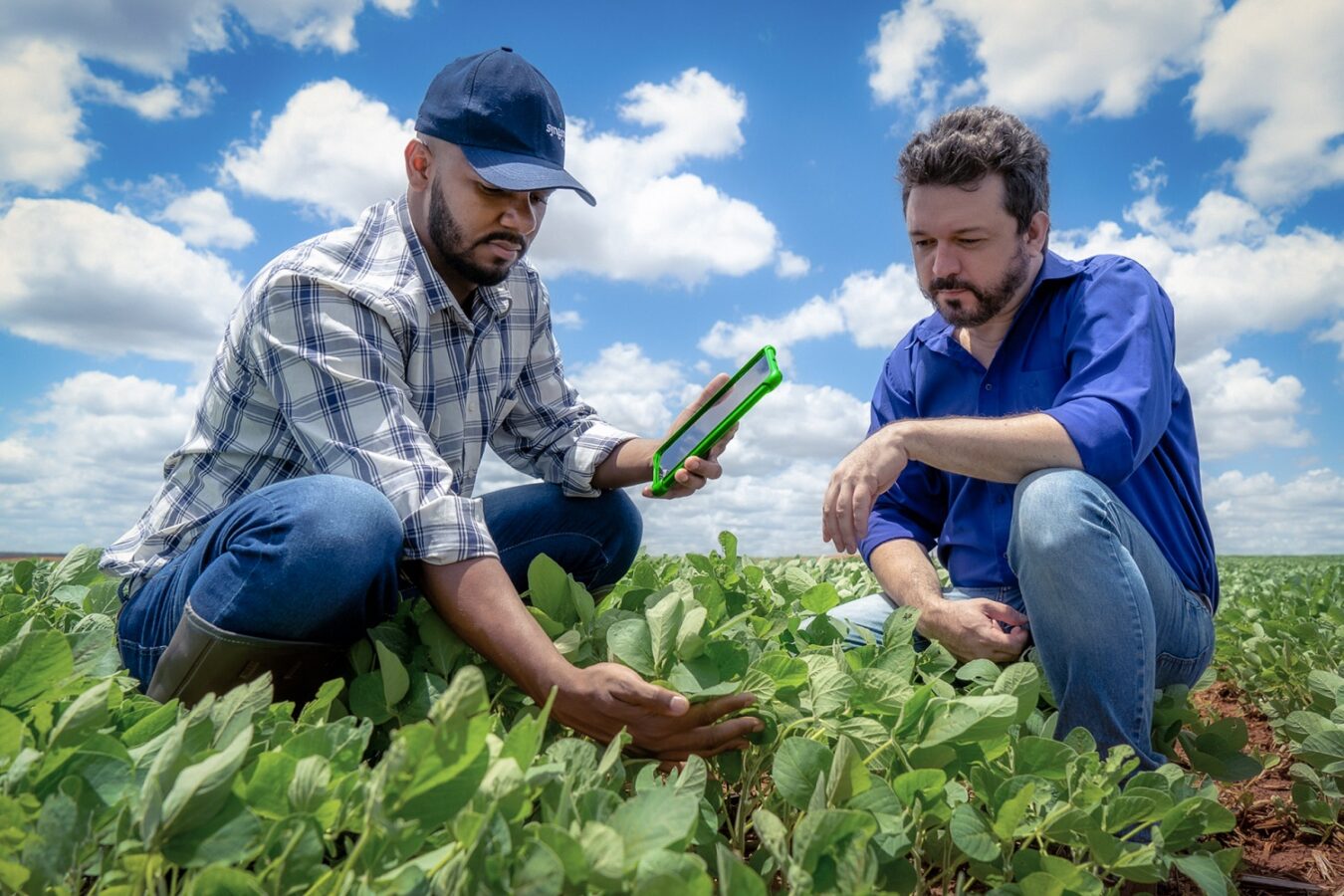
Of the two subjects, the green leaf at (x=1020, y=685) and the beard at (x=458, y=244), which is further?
the beard at (x=458, y=244)

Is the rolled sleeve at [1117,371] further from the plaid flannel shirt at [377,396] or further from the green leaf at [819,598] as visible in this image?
the plaid flannel shirt at [377,396]

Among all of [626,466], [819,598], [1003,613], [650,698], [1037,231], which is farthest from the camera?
[1037,231]

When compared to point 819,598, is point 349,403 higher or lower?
higher

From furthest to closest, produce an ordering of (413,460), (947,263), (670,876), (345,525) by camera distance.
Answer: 1. (947,263)
2. (413,460)
3. (345,525)
4. (670,876)

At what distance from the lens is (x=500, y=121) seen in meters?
2.52

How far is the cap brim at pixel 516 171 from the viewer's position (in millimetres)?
2414

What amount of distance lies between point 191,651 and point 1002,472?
1.88m

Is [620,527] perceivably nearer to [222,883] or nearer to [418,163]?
[418,163]

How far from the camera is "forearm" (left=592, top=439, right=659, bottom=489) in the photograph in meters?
2.71

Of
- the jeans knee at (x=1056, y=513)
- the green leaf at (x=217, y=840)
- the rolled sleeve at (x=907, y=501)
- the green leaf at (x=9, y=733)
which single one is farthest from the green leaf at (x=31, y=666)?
the rolled sleeve at (x=907, y=501)

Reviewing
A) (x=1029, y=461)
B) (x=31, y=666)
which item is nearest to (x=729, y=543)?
(x=1029, y=461)

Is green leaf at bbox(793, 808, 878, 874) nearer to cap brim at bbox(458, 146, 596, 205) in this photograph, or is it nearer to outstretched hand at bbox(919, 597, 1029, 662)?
outstretched hand at bbox(919, 597, 1029, 662)

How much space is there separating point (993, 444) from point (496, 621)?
125 centimetres

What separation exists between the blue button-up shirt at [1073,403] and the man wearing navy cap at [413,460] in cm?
90
